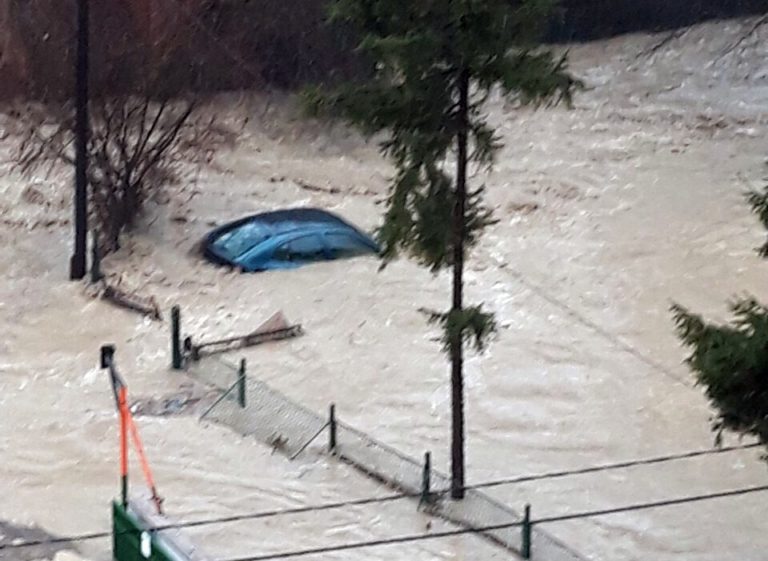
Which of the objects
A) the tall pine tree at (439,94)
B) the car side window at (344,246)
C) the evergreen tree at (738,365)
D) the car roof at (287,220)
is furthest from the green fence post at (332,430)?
the evergreen tree at (738,365)

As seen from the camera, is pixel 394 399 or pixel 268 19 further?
pixel 268 19

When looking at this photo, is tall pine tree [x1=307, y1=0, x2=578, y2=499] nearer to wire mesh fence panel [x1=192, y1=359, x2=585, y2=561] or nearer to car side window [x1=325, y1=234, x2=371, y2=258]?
wire mesh fence panel [x1=192, y1=359, x2=585, y2=561]

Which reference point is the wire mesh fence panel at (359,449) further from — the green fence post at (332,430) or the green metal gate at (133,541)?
the green metal gate at (133,541)

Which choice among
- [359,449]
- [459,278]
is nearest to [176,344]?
[359,449]

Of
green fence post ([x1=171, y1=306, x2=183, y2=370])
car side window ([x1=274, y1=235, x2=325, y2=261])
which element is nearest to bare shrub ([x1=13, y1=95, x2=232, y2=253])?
car side window ([x1=274, y1=235, x2=325, y2=261])

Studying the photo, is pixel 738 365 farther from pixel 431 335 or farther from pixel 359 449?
pixel 431 335

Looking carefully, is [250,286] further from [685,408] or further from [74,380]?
[685,408]

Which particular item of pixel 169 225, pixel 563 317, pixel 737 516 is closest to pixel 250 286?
pixel 169 225
